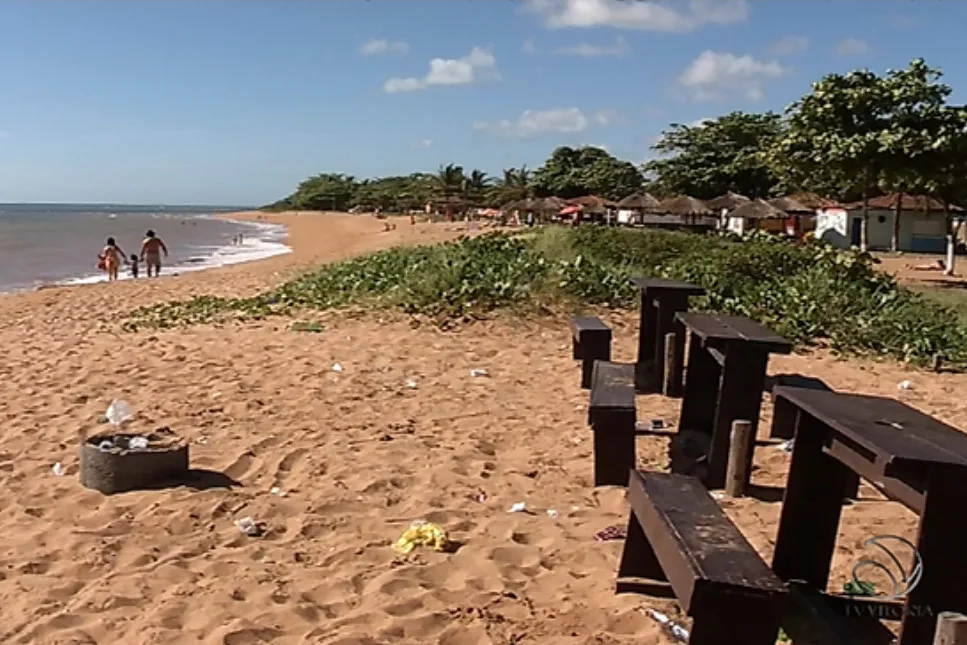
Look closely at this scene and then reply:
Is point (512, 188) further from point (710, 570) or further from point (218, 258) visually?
point (710, 570)

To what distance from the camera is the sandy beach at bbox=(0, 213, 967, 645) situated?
11.5 ft

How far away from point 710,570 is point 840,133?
21.7m

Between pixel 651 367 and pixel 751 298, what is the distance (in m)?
3.75

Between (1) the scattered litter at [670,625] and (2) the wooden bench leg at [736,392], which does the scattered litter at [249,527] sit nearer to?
(1) the scattered litter at [670,625]

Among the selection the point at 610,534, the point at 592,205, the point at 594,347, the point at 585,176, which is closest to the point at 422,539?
the point at 610,534

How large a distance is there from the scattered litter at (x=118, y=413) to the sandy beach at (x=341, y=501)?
0.56 ft

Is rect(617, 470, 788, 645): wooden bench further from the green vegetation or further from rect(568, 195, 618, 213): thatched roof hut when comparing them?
rect(568, 195, 618, 213): thatched roof hut

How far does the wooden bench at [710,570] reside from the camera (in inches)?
107

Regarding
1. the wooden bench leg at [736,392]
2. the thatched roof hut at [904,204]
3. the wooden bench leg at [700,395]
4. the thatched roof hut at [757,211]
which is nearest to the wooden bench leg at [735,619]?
the wooden bench leg at [736,392]

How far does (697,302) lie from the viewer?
450 inches

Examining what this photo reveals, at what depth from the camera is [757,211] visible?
37.5 m

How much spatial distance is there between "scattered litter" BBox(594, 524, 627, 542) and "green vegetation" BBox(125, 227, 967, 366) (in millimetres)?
6054

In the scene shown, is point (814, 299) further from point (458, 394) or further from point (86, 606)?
point (86, 606)

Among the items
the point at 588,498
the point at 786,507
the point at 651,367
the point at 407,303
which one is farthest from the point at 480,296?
the point at 786,507
